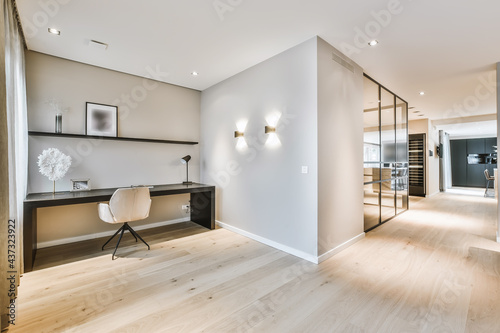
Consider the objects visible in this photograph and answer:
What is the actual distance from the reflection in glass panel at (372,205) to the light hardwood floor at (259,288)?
19.6 inches

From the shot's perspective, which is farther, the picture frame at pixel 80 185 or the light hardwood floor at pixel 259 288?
the picture frame at pixel 80 185

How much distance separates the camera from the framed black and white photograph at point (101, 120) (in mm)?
3699

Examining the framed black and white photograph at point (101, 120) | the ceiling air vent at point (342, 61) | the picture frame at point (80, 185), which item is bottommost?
the picture frame at point (80, 185)

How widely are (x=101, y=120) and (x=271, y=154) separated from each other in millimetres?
2853

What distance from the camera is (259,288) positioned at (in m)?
2.32

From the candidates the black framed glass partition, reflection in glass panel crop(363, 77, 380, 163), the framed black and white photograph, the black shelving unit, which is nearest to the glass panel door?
the black framed glass partition

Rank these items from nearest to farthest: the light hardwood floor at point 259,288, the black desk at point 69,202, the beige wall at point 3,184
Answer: the beige wall at point 3,184
the light hardwood floor at point 259,288
the black desk at point 69,202

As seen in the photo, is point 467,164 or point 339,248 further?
point 467,164

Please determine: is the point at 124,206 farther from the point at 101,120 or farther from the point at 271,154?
the point at 271,154

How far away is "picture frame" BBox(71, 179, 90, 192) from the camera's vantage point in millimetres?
3476

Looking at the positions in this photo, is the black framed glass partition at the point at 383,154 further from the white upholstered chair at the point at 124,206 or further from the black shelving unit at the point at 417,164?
the white upholstered chair at the point at 124,206

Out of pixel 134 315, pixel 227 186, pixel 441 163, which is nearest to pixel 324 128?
pixel 227 186

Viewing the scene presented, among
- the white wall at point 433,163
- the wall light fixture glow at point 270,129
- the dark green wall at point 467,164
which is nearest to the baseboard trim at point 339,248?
the wall light fixture glow at point 270,129

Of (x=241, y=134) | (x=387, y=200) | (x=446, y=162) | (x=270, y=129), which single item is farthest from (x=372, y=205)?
(x=446, y=162)
